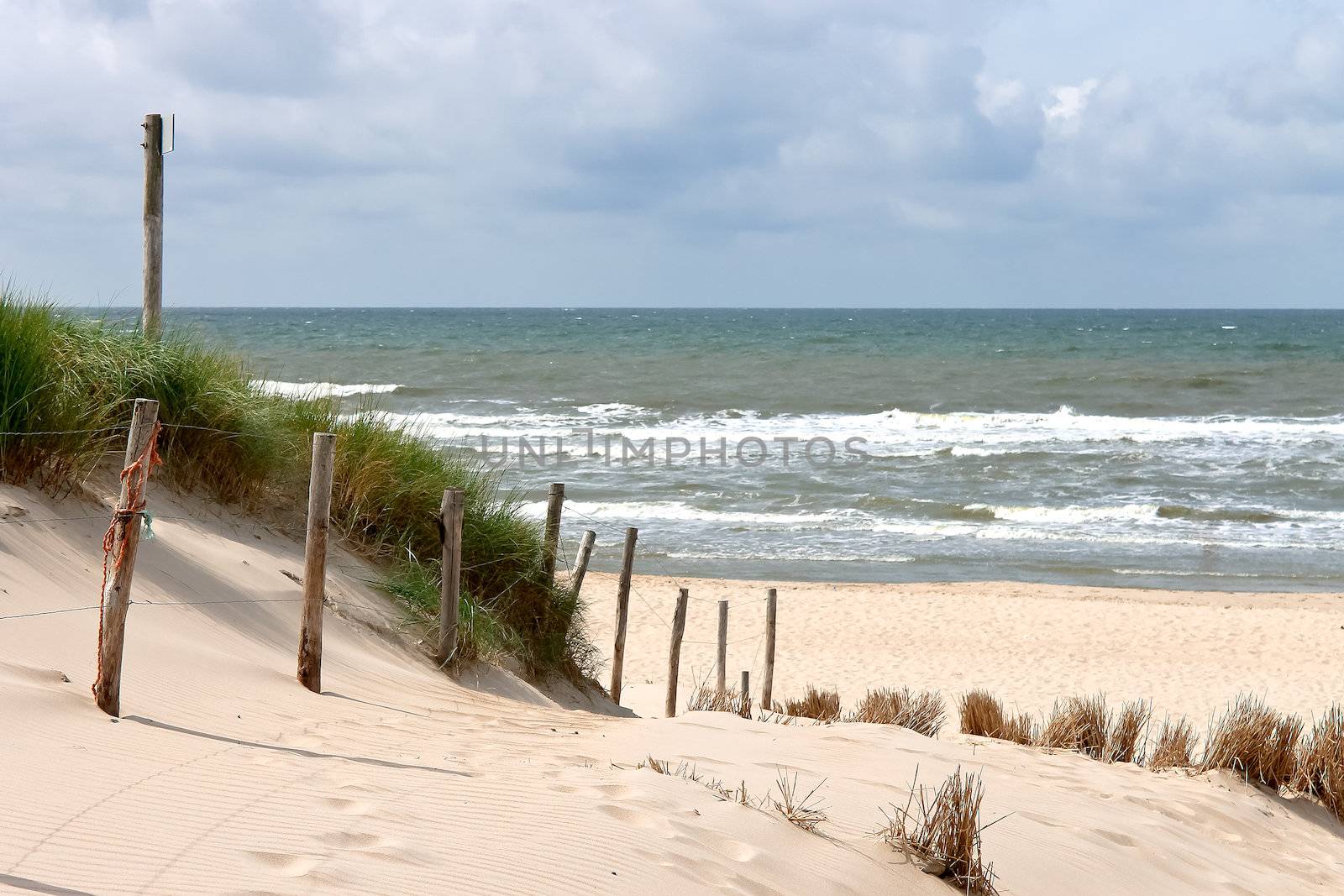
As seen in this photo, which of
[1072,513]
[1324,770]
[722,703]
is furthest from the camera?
[1072,513]

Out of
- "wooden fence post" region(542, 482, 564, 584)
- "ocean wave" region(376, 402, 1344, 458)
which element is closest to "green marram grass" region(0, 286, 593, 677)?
"wooden fence post" region(542, 482, 564, 584)

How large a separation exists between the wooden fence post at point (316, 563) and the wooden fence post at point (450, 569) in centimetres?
120

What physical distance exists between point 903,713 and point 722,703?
126 centimetres

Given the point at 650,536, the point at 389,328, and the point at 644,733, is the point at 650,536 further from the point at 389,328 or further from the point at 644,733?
the point at 389,328

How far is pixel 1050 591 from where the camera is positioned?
15.5m

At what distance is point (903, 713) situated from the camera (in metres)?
7.39

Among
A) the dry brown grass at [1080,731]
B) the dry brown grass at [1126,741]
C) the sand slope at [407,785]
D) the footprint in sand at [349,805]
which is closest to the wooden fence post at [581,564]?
the sand slope at [407,785]

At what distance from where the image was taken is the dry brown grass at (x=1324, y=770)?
6173 millimetres

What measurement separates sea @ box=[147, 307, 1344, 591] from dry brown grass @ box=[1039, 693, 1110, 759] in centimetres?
486

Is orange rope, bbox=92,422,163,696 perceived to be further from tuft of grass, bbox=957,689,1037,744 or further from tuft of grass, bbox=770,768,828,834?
tuft of grass, bbox=957,689,1037,744

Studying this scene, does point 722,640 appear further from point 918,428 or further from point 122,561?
point 918,428

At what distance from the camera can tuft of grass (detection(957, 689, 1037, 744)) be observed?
7.11 m

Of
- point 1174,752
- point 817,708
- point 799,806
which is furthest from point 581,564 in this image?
point 799,806

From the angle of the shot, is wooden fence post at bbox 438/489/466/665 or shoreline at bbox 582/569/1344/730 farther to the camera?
shoreline at bbox 582/569/1344/730
